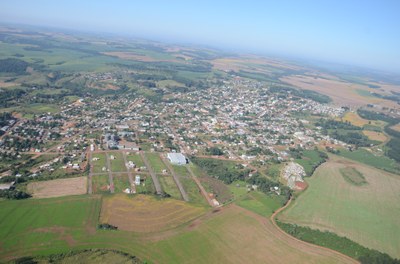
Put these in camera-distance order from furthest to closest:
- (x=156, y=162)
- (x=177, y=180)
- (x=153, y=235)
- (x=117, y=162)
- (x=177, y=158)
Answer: (x=177, y=158) → (x=156, y=162) → (x=117, y=162) → (x=177, y=180) → (x=153, y=235)

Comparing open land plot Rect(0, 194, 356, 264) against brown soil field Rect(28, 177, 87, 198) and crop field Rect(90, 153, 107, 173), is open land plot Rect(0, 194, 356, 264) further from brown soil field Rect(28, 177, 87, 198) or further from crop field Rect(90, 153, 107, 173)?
crop field Rect(90, 153, 107, 173)

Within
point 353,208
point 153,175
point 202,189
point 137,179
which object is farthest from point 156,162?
point 353,208

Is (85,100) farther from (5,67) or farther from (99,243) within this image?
(99,243)

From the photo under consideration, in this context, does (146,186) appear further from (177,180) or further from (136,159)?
(136,159)

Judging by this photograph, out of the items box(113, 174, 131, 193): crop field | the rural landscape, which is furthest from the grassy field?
box(113, 174, 131, 193): crop field

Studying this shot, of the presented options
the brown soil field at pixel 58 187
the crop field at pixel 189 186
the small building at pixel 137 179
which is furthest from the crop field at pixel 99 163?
the crop field at pixel 189 186

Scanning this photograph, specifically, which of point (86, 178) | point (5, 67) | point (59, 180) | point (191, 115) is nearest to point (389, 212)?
point (86, 178)

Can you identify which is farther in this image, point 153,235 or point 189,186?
point 189,186
